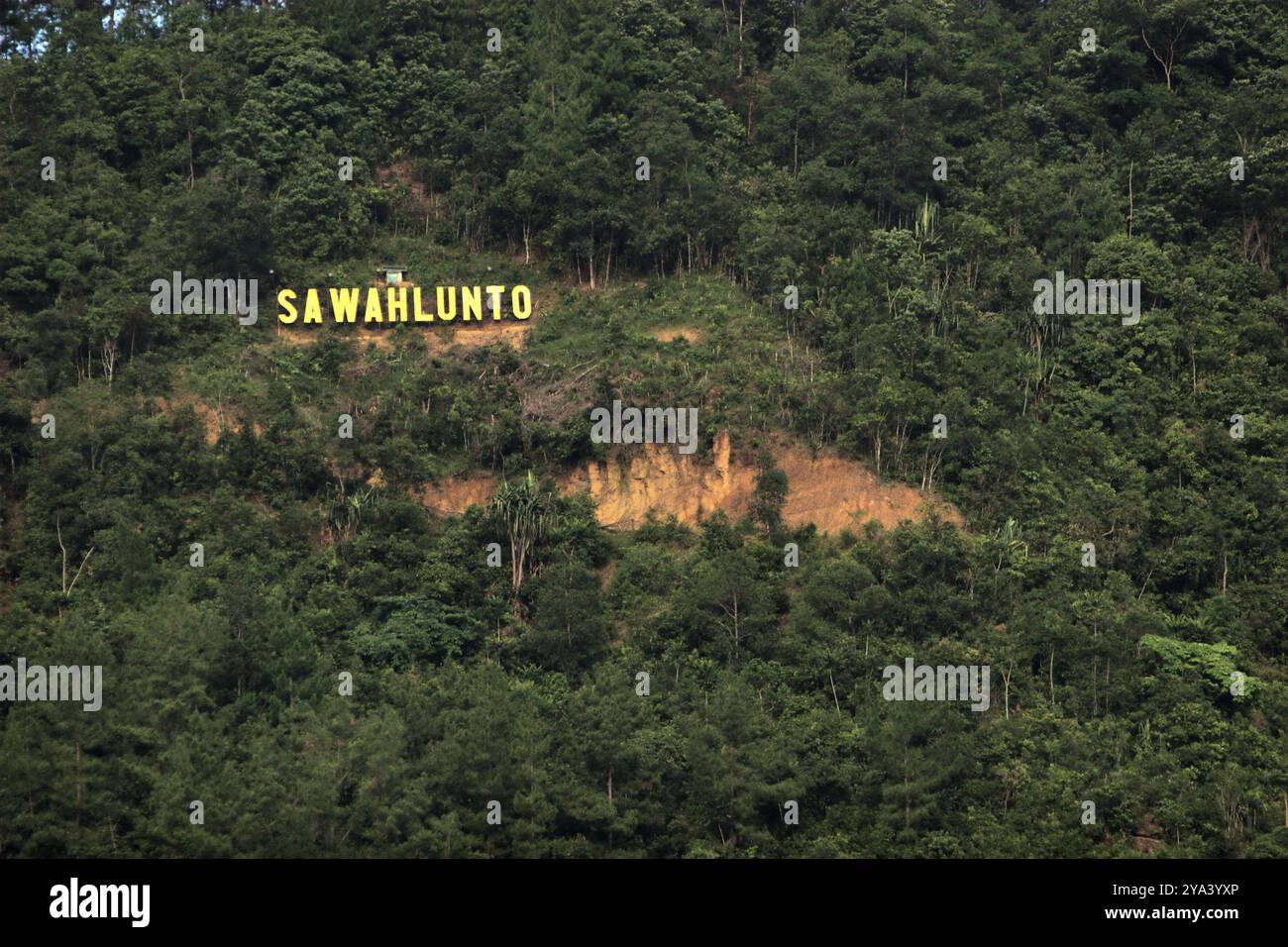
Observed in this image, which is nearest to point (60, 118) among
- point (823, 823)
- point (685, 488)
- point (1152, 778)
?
point (685, 488)

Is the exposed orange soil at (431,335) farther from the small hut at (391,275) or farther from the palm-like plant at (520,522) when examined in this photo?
the palm-like plant at (520,522)

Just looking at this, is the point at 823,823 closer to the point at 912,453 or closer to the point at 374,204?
Result: the point at 912,453

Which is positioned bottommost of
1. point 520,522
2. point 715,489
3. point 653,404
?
point 520,522

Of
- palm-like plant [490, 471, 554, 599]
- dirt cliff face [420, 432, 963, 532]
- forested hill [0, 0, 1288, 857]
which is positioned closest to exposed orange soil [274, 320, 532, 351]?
forested hill [0, 0, 1288, 857]

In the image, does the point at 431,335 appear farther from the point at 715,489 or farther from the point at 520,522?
the point at 715,489

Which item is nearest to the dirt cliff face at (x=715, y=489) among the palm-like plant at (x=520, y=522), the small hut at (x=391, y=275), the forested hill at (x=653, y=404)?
the forested hill at (x=653, y=404)

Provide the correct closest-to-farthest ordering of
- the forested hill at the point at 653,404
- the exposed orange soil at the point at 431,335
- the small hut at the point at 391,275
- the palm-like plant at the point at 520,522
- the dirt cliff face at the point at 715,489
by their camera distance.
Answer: the forested hill at the point at 653,404
the palm-like plant at the point at 520,522
the dirt cliff face at the point at 715,489
the exposed orange soil at the point at 431,335
the small hut at the point at 391,275

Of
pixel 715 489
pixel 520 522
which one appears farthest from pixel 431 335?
pixel 715 489
